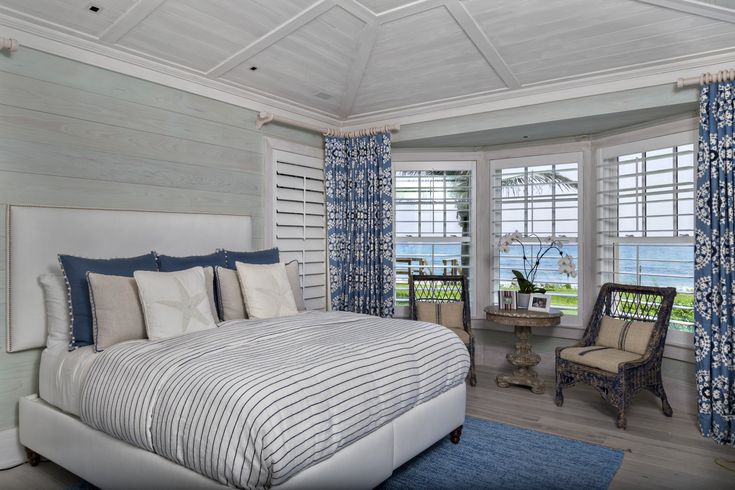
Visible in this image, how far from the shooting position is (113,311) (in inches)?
106

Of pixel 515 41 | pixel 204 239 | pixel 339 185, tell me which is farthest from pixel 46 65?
pixel 515 41

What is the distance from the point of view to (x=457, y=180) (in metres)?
5.07

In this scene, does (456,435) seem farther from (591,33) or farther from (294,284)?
(591,33)

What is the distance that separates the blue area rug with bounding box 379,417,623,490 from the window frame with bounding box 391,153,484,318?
6.31 feet

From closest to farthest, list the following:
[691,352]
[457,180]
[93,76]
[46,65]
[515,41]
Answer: [46,65] < [93,76] < [515,41] < [691,352] < [457,180]

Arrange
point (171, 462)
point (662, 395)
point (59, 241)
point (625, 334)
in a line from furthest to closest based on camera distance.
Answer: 1. point (625, 334)
2. point (662, 395)
3. point (59, 241)
4. point (171, 462)

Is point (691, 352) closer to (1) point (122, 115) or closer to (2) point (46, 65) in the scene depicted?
(1) point (122, 115)

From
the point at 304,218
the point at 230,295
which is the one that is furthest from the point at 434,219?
the point at 230,295

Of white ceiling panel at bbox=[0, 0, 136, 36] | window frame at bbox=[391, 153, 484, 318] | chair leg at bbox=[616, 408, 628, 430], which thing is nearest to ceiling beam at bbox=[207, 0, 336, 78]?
white ceiling panel at bbox=[0, 0, 136, 36]

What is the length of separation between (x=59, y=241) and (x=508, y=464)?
2839mm

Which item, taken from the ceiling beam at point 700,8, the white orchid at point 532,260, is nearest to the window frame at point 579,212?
the white orchid at point 532,260

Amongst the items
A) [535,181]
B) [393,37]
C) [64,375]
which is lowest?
[64,375]

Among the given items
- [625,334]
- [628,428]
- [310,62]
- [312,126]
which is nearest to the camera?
[628,428]

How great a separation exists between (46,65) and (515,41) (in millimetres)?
2904
